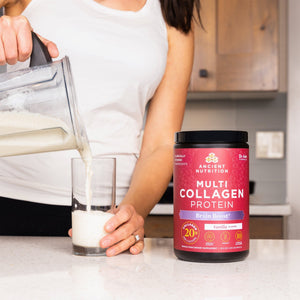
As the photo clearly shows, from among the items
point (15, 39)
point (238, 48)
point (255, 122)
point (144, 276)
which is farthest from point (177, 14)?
point (255, 122)

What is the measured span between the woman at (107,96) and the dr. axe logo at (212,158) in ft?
1.13

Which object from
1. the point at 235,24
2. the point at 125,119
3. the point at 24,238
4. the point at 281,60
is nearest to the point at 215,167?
the point at 24,238

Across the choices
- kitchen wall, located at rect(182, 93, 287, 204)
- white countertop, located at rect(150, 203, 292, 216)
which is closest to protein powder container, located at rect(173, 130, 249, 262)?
white countertop, located at rect(150, 203, 292, 216)

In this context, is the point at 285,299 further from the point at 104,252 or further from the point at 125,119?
the point at 125,119

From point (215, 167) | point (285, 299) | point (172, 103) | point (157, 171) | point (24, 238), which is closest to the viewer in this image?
point (285, 299)

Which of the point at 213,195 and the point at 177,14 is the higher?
the point at 177,14

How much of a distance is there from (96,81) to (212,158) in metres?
0.49

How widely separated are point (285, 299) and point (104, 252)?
27cm

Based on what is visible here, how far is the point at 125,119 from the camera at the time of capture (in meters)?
1.00

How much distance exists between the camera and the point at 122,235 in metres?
0.64

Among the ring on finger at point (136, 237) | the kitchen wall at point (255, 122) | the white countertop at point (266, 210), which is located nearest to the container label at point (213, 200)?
the ring on finger at point (136, 237)

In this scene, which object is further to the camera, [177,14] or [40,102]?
[177,14]

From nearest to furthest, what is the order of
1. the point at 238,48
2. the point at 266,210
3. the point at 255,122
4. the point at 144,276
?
the point at 144,276, the point at 266,210, the point at 238,48, the point at 255,122

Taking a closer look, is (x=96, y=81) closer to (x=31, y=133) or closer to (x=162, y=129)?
(x=162, y=129)
